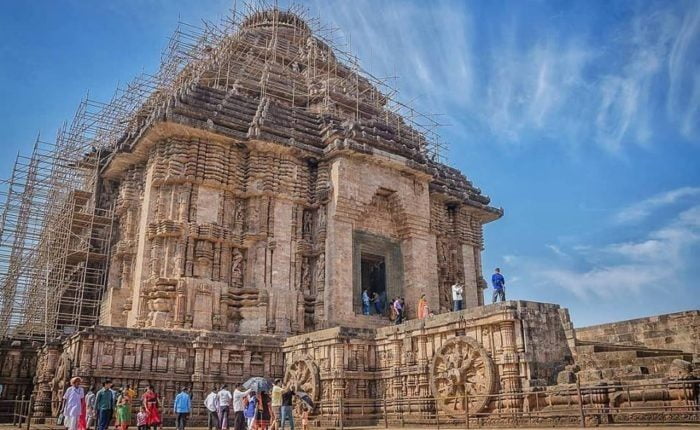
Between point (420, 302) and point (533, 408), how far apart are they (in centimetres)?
910

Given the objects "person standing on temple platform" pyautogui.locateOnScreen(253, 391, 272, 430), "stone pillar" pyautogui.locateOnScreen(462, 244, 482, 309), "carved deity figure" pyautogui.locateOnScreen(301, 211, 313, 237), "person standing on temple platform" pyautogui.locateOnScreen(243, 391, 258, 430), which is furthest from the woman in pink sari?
"stone pillar" pyautogui.locateOnScreen(462, 244, 482, 309)

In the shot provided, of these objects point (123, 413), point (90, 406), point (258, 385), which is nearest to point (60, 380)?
point (90, 406)

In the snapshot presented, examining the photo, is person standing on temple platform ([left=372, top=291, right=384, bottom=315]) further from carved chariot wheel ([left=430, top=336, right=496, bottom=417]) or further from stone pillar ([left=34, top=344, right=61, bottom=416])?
stone pillar ([left=34, top=344, right=61, bottom=416])

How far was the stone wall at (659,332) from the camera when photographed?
651 inches

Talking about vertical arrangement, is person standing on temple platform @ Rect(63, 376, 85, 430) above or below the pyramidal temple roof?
below

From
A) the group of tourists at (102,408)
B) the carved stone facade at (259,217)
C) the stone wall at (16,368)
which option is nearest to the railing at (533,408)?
the group of tourists at (102,408)

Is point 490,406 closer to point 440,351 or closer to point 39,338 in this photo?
point 440,351

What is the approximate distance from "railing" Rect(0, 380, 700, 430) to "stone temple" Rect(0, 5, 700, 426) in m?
0.06

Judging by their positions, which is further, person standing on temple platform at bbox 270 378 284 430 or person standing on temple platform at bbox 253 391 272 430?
person standing on temple platform at bbox 270 378 284 430

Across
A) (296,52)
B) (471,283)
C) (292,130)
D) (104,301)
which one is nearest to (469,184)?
(471,283)

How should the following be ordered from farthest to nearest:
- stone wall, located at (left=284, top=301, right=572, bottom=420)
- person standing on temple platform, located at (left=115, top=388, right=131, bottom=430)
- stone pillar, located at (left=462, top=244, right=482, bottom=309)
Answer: stone pillar, located at (left=462, top=244, right=482, bottom=309) < person standing on temple platform, located at (left=115, top=388, right=131, bottom=430) < stone wall, located at (left=284, top=301, right=572, bottom=420)

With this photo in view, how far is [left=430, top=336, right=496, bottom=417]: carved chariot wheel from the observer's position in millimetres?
14278

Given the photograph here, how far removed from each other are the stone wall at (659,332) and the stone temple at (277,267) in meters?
0.05

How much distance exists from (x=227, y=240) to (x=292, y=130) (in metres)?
5.39
